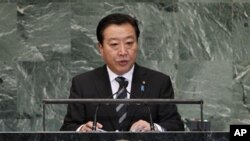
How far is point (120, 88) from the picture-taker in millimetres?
3562

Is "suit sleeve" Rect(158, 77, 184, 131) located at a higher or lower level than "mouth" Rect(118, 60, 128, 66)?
lower

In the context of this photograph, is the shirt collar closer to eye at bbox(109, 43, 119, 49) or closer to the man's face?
the man's face

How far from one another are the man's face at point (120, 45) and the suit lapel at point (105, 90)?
124mm

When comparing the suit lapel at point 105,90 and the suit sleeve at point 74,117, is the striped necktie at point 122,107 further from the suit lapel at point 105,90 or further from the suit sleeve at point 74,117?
the suit sleeve at point 74,117

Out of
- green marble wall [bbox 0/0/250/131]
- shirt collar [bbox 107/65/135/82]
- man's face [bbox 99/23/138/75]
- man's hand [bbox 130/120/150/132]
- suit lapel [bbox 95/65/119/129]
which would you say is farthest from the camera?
green marble wall [bbox 0/0/250/131]

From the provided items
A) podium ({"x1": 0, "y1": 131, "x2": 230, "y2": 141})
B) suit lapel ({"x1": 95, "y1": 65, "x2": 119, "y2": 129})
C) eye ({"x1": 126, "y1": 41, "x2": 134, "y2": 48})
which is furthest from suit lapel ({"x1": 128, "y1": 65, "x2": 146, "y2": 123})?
podium ({"x1": 0, "y1": 131, "x2": 230, "y2": 141})

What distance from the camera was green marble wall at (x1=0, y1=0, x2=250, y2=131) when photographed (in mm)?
5461

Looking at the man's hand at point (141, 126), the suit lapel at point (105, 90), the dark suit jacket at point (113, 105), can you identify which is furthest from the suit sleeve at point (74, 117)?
the man's hand at point (141, 126)

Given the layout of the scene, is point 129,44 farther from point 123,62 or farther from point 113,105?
point 113,105

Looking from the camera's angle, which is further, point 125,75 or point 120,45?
point 125,75

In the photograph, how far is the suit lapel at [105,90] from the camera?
3.41 metres

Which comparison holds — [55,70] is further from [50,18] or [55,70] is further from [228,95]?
[228,95]

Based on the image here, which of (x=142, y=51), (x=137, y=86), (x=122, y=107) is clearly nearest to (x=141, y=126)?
(x=122, y=107)

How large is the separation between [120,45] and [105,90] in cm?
31
